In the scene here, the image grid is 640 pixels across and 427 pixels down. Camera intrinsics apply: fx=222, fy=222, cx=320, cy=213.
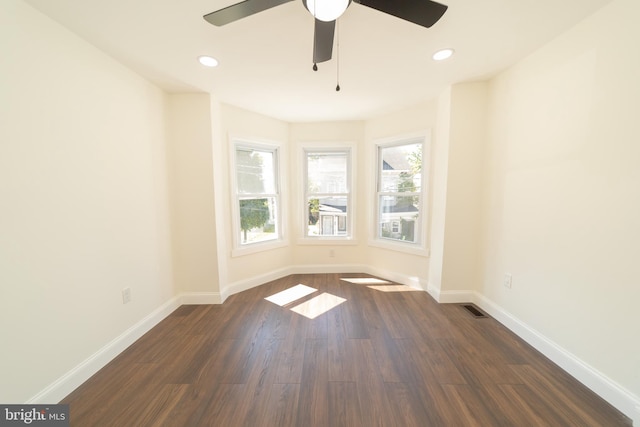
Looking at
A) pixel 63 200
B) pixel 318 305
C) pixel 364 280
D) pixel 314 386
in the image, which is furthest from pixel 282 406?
pixel 364 280

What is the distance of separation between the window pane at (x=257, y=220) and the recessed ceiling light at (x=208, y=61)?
156 cm

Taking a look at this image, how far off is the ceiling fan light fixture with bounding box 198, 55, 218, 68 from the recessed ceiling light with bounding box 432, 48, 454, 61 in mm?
1766

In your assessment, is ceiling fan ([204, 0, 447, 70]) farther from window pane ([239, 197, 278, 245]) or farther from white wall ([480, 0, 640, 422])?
window pane ([239, 197, 278, 245])

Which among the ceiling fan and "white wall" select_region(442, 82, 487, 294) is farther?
"white wall" select_region(442, 82, 487, 294)

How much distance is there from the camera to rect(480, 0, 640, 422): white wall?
1.26 meters

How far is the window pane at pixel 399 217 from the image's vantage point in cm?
307

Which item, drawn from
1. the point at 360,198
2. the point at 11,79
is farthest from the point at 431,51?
the point at 11,79

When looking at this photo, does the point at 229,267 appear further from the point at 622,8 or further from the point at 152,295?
the point at 622,8

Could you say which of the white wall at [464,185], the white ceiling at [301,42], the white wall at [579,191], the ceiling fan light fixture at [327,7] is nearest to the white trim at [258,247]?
the white ceiling at [301,42]

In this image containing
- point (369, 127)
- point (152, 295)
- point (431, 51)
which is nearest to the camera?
point (431, 51)

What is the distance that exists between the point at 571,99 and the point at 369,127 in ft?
6.79

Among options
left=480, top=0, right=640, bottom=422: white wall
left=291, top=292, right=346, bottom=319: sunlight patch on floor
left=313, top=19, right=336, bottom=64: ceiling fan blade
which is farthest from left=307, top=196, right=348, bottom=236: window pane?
left=313, top=19, right=336, bottom=64: ceiling fan blade

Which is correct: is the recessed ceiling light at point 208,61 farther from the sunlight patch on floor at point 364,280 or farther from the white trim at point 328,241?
the sunlight patch on floor at point 364,280

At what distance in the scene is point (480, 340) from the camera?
1.90m
